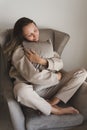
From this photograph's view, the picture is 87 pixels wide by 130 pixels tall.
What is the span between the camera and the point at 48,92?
1.89m

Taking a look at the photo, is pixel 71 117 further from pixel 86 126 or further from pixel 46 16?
pixel 46 16

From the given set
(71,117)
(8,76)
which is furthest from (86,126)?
(8,76)

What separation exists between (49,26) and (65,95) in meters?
0.79

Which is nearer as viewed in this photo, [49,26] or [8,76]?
[8,76]

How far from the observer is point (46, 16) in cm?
230

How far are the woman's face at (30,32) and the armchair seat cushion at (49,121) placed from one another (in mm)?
583

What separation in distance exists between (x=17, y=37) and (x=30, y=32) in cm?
→ 14

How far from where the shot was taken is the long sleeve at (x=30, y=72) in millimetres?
1794

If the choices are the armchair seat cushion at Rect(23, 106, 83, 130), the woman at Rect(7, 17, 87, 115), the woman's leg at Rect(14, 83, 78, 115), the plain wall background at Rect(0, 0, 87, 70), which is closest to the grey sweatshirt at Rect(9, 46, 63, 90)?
the woman at Rect(7, 17, 87, 115)

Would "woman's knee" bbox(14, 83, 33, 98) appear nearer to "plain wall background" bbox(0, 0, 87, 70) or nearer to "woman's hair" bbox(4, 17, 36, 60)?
"woman's hair" bbox(4, 17, 36, 60)

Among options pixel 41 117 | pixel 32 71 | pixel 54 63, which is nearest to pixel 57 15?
pixel 54 63

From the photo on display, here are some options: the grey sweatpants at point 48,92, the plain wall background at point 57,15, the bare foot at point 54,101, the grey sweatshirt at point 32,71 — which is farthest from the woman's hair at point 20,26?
the bare foot at point 54,101

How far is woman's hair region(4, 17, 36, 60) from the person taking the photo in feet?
6.41

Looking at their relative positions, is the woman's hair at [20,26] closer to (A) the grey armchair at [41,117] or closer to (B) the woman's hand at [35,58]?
(B) the woman's hand at [35,58]
